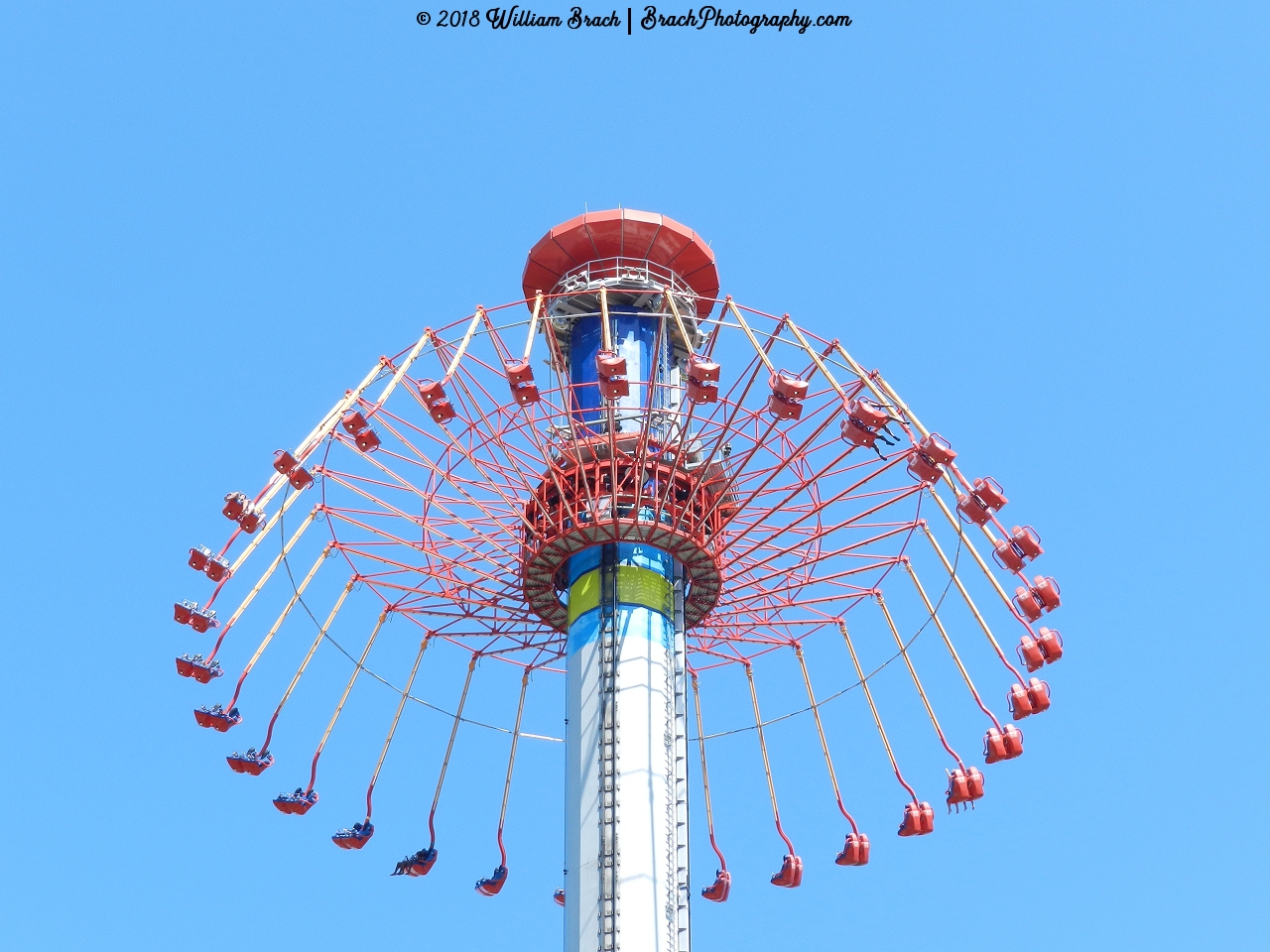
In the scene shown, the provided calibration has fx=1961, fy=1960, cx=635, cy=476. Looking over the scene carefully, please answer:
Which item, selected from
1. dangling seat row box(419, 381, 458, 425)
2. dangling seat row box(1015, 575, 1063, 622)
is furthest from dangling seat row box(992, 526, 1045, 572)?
dangling seat row box(419, 381, 458, 425)

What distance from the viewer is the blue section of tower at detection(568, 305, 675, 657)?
68188 mm

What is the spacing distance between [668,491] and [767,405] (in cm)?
664

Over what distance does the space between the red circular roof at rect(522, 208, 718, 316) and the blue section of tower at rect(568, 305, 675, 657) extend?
260cm

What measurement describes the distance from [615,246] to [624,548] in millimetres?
14213

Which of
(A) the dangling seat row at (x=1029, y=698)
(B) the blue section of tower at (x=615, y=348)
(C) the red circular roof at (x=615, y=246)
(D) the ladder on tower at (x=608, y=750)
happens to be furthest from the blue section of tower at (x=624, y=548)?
(A) the dangling seat row at (x=1029, y=698)

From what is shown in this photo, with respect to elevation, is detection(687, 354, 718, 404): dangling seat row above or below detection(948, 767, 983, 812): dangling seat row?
above

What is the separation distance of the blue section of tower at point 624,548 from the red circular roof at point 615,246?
2.60 m

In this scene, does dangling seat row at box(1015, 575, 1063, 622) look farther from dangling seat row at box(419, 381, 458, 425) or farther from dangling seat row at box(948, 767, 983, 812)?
dangling seat row at box(419, 381, 458, 425)

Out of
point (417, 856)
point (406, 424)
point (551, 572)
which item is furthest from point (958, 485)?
point (417, 856)

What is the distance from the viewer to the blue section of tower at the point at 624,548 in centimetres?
6819

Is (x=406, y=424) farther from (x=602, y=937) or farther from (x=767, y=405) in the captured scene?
(x=602, y=937)

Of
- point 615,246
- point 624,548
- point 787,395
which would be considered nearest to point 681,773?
point 624,548

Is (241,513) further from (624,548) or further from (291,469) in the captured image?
(624,548)

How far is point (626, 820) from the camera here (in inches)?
2516
